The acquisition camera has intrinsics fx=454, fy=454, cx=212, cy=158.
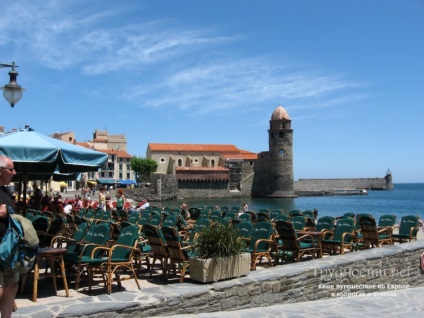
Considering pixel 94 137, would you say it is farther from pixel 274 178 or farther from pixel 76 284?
pixel 76 284

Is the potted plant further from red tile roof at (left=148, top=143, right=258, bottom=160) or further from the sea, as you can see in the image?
red tile roof at (left=148, top=143, right=258, bottom=160)

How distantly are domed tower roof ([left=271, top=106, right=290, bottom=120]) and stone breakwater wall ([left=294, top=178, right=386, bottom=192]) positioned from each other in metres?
25.3

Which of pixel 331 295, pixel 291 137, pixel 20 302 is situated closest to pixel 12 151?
pixel 20 302

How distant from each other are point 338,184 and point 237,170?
3704cm

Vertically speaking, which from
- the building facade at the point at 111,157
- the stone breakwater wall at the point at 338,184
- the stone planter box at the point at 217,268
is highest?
the building facade at the point at 111,157

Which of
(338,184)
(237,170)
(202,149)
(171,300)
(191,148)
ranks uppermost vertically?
(191,148)

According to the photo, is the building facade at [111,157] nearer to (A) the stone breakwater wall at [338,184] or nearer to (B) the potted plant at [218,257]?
(A) the stone breakwater wall at [338,184]

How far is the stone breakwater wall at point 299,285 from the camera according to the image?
4.85 m

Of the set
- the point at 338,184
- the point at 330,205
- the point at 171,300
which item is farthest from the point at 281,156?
the point at 171,300

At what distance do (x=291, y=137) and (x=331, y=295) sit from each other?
7298cm

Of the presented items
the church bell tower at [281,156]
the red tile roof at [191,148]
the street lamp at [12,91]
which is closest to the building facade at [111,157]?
the red tile roof at [191,148]

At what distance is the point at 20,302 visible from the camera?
4.74 metres

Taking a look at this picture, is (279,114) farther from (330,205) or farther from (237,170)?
(330,205)

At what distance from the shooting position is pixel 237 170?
3285 inches
